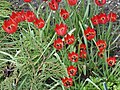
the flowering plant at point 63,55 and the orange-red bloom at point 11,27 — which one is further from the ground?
the orange-red bloom at point 11,27

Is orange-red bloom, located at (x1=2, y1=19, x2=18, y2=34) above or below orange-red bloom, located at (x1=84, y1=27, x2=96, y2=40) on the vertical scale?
above

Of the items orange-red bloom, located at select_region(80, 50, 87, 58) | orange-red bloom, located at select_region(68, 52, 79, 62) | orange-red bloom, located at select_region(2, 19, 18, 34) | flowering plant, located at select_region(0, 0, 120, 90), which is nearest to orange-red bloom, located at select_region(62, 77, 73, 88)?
flowering plant, located at select_region(0, 0, 120, 90)

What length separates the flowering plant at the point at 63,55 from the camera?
2.67 meters

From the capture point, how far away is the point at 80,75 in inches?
111

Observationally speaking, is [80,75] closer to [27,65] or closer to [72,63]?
[72,63]

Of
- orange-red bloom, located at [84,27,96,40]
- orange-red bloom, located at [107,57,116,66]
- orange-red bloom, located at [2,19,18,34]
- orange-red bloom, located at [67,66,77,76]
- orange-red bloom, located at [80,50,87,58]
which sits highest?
orange-red bloom, located at [2,19,18,34]

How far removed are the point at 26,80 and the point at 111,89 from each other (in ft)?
2.20

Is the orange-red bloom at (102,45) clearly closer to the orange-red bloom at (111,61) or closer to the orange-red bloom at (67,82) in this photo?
the orange-red bloom at (111,61)

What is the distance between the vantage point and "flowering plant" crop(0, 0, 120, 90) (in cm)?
267

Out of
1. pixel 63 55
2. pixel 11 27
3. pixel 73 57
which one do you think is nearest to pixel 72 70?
pixel 73 57

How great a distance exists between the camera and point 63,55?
2.87 metres

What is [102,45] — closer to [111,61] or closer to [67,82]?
[111,61]

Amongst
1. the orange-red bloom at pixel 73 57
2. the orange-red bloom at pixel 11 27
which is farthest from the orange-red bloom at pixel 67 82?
the orange-red bloom at pixel 11 27

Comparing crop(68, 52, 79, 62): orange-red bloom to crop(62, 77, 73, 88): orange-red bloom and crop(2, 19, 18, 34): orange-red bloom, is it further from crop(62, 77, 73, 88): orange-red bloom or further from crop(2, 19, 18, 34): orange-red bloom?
crop(2, 19, 18, 34): orange-red bloom
